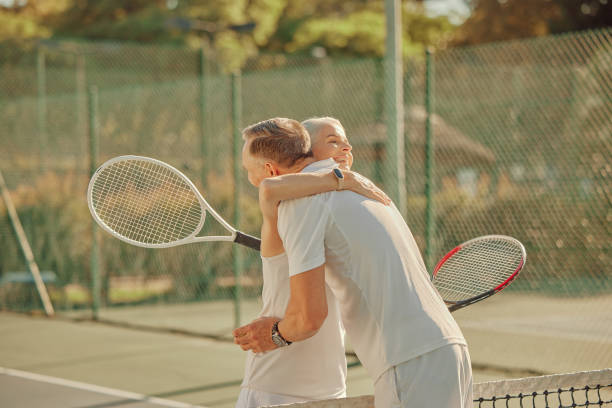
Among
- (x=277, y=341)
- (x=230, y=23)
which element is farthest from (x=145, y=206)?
(x=230, y=23)

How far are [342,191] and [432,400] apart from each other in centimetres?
54

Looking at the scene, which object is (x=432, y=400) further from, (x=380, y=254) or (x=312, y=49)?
(x=312, y=49)

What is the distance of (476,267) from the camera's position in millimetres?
2795

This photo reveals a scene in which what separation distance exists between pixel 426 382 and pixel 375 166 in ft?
28.3

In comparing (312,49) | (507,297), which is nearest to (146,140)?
(507,297)

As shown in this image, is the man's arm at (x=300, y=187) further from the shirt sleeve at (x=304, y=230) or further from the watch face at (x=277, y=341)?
the watch face at (x=277, y=341)

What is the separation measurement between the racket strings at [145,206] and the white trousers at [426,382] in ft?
3.72

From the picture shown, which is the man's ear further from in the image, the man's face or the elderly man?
the elderly man

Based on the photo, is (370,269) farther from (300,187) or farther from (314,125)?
(314,125)

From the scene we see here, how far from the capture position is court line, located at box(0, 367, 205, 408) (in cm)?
517

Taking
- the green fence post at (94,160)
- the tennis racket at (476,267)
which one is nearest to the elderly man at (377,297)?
the tennis racket at (476,267)

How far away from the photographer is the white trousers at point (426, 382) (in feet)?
6.40

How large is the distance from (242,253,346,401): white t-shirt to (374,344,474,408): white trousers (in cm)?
32

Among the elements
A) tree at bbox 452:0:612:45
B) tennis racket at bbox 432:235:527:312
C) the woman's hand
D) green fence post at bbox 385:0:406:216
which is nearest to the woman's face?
the woman's hand
